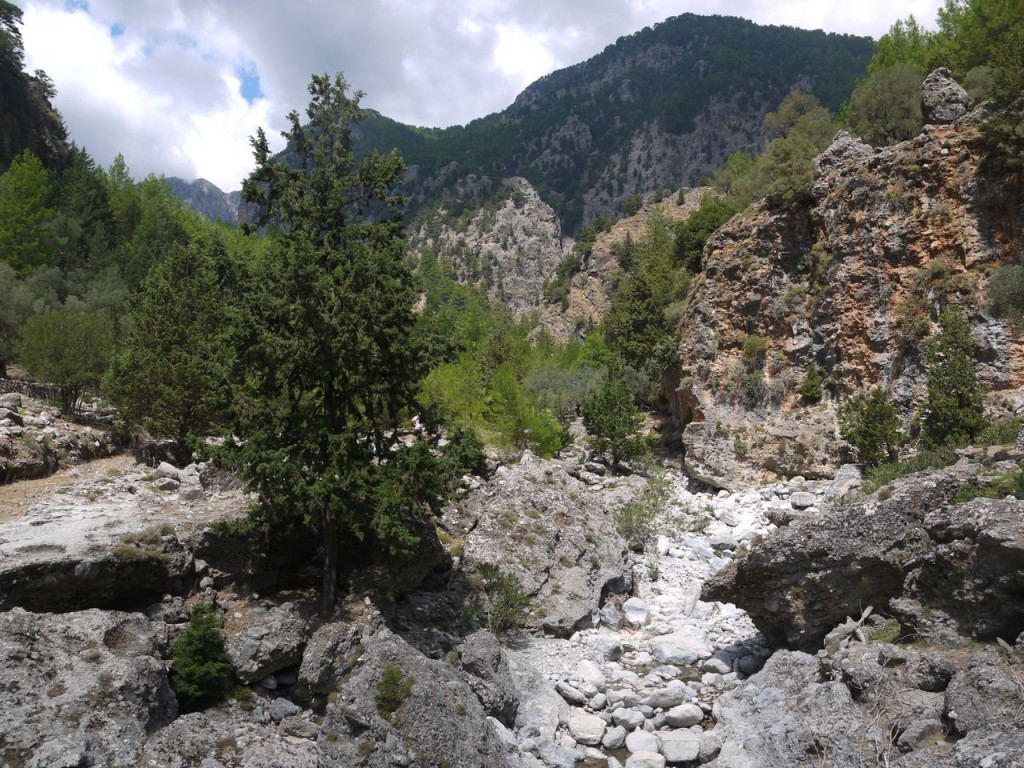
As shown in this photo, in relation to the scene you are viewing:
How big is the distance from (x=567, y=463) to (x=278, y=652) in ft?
67.0

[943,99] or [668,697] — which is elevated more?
[943,99]

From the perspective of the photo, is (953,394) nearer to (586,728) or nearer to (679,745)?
(679,745)

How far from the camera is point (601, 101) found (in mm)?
181375

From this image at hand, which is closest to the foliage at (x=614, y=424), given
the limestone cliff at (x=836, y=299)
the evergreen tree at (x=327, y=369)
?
the limestone cliff at (x=836, y=299)

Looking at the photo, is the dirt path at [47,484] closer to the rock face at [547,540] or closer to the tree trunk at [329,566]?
the tree trunk at [329,566]

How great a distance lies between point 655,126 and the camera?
157250 mm

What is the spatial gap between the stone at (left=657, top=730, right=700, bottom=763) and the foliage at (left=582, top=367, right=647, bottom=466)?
61.0 feet

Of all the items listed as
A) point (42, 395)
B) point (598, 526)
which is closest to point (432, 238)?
point (42, 395)

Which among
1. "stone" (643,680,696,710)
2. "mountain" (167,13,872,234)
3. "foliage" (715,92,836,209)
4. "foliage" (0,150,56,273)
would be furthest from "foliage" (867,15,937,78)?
"mountain" (167,13,872,234)

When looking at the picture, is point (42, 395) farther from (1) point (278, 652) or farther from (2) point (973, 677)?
(2) point (973, 677)

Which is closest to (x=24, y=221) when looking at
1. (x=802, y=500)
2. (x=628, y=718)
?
(x=802, y=500)

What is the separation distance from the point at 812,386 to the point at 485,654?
20499 millimetres

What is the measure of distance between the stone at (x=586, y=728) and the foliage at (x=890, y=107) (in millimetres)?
31374

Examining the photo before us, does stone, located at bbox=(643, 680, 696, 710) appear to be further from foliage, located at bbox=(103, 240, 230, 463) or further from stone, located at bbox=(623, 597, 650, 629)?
foliage, located at bbox=(103, 240, 230, 463)
